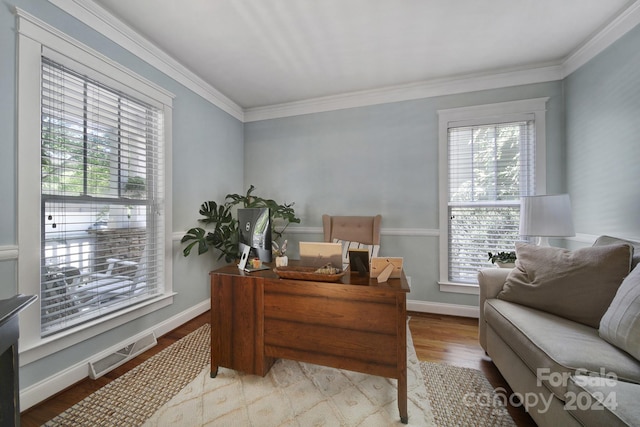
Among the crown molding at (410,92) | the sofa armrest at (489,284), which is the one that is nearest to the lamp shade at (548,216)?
the sofa armrest at (489,284)

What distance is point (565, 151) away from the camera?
2498mm

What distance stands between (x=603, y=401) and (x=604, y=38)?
272 cm

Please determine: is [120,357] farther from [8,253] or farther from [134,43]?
[134,43]

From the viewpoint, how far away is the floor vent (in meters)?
1.74

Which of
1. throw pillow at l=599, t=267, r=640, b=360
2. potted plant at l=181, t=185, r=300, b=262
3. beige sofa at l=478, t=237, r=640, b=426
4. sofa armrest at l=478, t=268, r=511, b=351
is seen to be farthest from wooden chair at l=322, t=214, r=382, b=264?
throw pillow at l=599, t=267, r=640, b=360

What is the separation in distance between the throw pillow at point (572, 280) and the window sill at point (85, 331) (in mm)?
2844

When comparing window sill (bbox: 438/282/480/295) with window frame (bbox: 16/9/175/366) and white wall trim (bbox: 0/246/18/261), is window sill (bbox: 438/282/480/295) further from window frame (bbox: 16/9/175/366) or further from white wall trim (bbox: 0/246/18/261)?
white wall trim (bbox: 0/246/18/261)

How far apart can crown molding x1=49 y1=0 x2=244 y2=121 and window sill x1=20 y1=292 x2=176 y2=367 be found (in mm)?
2129

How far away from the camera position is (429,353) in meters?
2.03

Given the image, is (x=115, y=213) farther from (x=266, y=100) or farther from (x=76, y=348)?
(x=266, y=100)

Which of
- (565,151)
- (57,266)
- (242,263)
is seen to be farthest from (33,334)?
(565,151)

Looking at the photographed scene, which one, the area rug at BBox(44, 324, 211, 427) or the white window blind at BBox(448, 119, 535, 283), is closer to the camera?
the area rug at BBox(44, 324, 211, 427)

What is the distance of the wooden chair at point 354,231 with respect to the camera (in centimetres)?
279

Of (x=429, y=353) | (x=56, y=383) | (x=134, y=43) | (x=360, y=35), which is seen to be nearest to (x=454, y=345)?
(x=429, y=353)
